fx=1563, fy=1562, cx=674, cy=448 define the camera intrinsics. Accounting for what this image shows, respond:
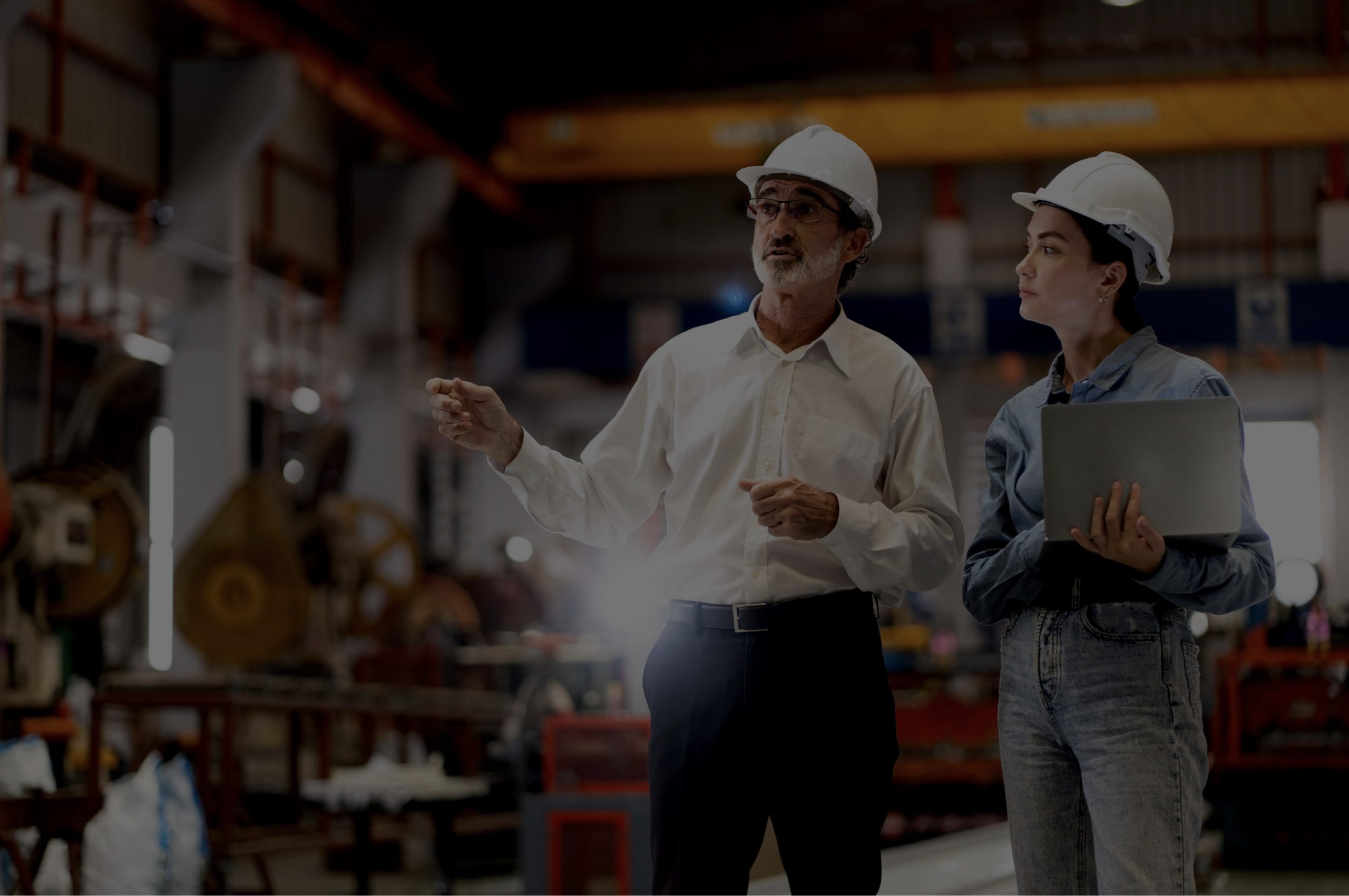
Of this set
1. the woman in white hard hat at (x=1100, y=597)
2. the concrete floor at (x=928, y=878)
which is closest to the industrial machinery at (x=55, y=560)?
the concrete floor at (x=928, y=878)

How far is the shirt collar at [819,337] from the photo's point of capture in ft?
7.63

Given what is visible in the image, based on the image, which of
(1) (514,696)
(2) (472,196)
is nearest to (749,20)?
(2) (472,196)

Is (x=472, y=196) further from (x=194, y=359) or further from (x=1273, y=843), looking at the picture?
(x=1273, y=843)

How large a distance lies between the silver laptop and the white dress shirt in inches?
10.0

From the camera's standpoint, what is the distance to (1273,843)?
22.7 feet

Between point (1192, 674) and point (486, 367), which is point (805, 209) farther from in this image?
point (486, 367)

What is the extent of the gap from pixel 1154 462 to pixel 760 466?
562 mm

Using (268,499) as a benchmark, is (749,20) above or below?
above

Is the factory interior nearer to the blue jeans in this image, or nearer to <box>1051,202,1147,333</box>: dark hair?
the blue jeans

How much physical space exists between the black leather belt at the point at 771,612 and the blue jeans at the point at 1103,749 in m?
0.24

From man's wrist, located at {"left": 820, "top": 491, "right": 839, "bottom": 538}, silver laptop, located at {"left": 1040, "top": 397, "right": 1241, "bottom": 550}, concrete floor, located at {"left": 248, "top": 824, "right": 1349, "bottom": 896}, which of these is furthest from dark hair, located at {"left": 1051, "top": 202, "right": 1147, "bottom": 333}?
concrete floor, located at {"left": 248, "top": 824, "right": 1349, "bottom": 896}

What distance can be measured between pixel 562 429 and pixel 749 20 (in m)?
4.65

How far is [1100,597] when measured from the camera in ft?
6.83

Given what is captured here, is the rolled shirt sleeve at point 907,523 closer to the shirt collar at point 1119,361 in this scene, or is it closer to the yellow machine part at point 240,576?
the shirt collar at point 1119,361
